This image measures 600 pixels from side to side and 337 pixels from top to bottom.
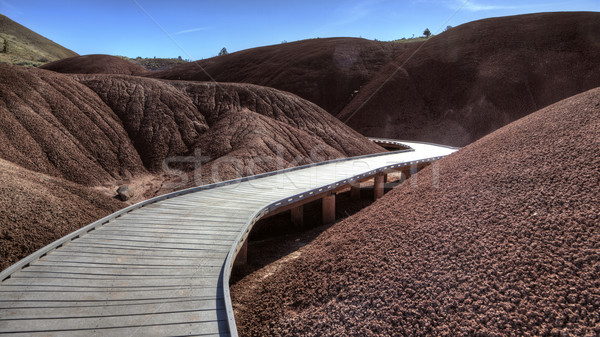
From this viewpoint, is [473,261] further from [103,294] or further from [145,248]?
[145,248]

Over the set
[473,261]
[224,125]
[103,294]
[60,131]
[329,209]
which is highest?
[224,125]

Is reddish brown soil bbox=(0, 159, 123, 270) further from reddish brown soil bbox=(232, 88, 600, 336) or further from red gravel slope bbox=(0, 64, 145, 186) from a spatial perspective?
reddish brown soil bbox=(232, 88, 600, 336)

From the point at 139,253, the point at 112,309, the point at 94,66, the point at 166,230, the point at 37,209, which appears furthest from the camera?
the point at 94,66

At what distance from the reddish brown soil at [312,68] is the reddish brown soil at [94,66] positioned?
4451mm

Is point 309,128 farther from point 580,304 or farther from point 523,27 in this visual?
point 523,27

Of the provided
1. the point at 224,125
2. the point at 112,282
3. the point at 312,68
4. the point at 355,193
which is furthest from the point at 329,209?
the point at 312,68

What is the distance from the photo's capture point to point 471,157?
9273 mm

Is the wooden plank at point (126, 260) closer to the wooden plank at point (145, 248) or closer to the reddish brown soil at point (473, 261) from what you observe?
the wooden plank at point (145, 248)

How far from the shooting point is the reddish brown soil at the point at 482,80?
111 ft

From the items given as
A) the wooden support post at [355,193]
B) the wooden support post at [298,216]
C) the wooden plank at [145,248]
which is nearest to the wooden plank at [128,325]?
the wooden plank at [145,248]

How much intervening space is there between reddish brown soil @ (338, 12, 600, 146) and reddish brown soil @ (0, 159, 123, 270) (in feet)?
96.5

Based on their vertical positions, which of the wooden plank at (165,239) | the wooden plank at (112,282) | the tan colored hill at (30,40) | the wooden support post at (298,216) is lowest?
the wooden support post at (298,216)

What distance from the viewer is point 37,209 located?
27.0 feet

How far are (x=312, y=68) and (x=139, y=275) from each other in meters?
45.7
